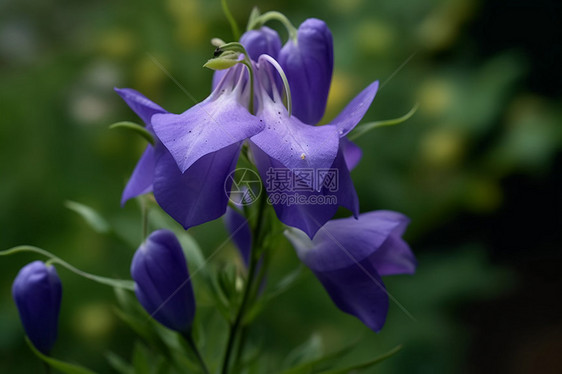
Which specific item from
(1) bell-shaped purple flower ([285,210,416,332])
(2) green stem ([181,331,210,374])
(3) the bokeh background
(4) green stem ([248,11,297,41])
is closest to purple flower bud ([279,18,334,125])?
(4) green stem ([248,11,297,41])

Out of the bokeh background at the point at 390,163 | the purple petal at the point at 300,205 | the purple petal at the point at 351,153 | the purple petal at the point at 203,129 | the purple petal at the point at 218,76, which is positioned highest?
the purple petal at the point at 218,76

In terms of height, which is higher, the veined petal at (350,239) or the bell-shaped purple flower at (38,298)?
the bell-shaped purple flower at (38,298)

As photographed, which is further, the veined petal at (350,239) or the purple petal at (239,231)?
the purple petal at (239,231)

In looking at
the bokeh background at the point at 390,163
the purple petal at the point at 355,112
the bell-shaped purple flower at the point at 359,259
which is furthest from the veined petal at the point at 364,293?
the bokeh background at the point at 390,163

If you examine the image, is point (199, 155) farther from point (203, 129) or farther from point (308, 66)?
point (308, 66)

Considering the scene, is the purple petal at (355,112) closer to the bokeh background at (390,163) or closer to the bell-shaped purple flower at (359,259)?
the bell-shaped purple flower at (359,259)

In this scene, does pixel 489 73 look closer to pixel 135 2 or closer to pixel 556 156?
pixel 556 156

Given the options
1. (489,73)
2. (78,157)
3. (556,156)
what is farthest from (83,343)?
(556,156)
